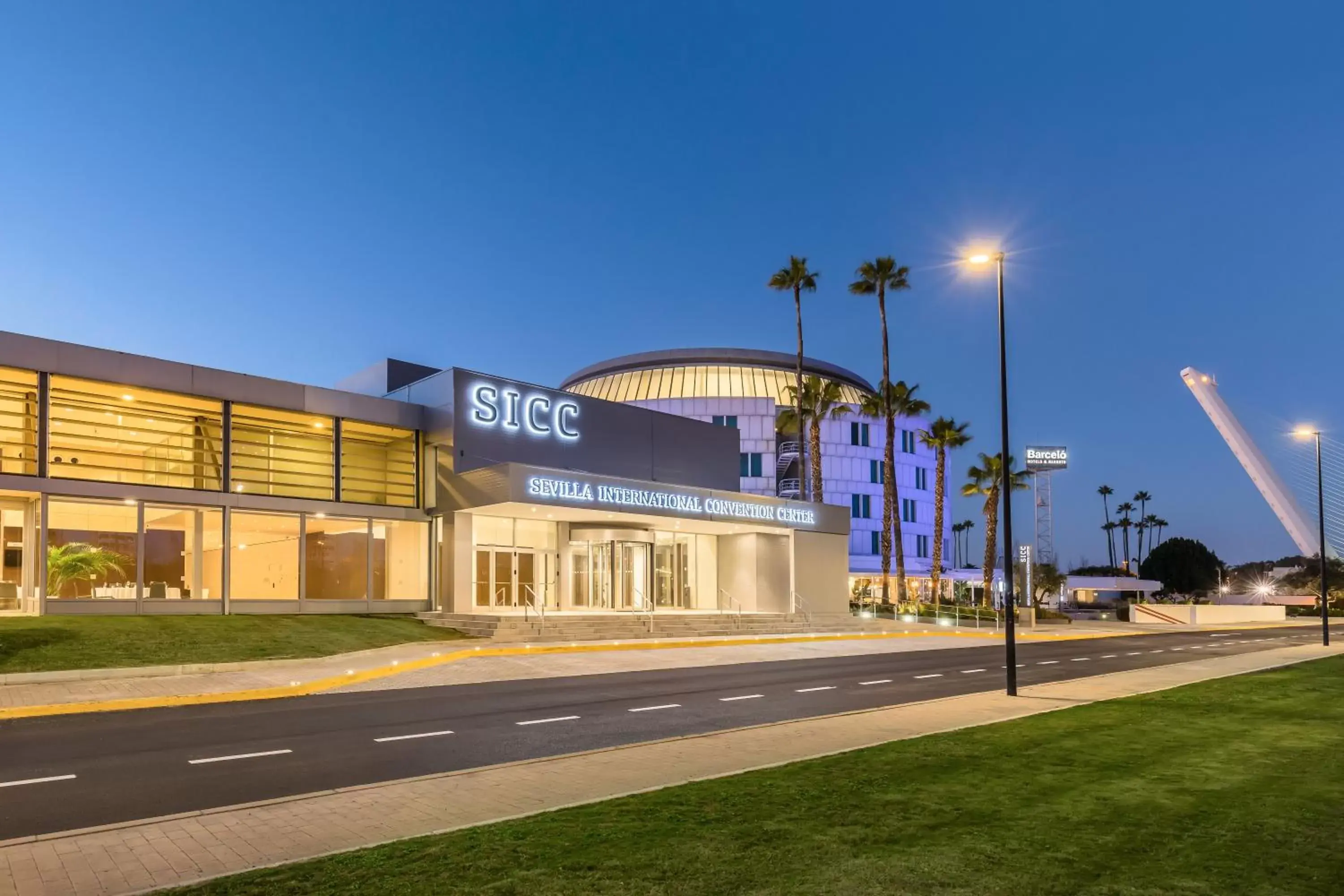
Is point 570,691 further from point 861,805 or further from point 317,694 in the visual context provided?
point 861,805

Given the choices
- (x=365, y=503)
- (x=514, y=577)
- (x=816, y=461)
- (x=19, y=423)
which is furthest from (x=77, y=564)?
(x=816, y=461)

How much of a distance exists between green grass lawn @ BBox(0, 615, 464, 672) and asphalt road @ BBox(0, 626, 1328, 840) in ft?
16.9

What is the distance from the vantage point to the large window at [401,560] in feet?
115

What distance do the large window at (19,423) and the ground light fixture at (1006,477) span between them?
24.9 meters

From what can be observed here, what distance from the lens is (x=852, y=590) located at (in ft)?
302

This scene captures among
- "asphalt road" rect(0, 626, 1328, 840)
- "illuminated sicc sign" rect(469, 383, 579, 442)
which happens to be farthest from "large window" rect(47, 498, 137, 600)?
"asphalt road" rect(0, 626, 1328, 840)

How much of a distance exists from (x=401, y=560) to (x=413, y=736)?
2301 cm

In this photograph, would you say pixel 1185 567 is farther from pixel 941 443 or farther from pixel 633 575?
pixel 633 575

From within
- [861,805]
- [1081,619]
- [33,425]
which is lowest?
[1081,619]

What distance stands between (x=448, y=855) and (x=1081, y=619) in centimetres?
7340

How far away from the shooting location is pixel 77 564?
90.8 ft

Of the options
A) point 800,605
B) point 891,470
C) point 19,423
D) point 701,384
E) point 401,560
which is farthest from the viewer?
point 701,384

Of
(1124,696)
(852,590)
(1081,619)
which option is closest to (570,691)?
(1124,696)

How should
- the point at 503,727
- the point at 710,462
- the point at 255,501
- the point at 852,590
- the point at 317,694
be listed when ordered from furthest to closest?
1. the point at 852,590
2. the point at 710,462
3. the point at 255,501
4. the point at 317,694
5. the point at 503,727
